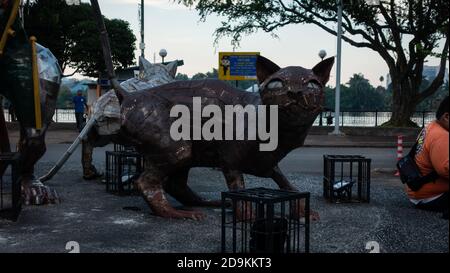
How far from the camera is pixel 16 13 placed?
6.25 meters

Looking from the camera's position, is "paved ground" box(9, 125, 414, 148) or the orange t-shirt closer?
the orange t-shirt

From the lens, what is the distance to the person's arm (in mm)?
5473

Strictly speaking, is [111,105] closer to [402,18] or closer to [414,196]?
[414,196]

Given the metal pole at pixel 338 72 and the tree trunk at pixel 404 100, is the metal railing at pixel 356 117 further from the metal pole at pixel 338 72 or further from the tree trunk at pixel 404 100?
the metal pole at pixel 338 72

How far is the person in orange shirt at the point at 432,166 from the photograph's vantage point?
564 centimetres

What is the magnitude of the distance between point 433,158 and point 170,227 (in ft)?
9.41

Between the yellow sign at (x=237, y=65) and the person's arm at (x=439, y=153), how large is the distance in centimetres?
1485

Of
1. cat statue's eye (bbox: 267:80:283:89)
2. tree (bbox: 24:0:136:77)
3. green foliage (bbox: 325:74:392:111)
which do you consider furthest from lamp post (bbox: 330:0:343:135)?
green foliage (bbox: 325:74:392:111)

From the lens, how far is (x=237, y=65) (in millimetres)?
20578

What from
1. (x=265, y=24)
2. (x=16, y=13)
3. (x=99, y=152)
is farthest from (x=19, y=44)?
(x=265, y=24)

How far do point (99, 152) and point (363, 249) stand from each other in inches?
408

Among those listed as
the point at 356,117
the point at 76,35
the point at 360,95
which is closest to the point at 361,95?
the point at 360,95

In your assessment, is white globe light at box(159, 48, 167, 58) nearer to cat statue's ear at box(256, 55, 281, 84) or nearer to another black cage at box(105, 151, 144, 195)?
another black cage at box(105, 151, 144, 195)

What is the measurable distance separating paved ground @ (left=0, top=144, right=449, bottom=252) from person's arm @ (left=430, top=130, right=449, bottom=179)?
611 millimetres
